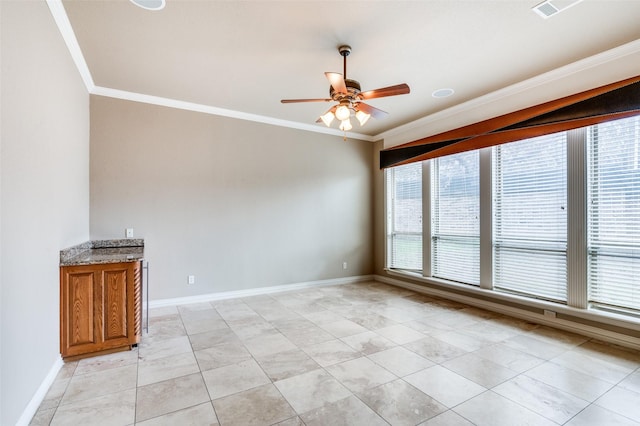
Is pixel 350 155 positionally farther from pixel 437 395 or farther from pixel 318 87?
pixel 437 395

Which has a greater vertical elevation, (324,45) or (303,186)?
(324,45)

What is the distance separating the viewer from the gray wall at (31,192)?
5.63 ft

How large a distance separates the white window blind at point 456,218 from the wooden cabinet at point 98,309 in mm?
4336

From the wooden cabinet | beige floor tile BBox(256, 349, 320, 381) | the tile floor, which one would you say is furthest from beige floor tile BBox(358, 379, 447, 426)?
the wooden cabinet

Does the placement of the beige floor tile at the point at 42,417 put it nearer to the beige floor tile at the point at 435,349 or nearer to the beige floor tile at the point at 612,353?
the beige floor tile at the point at 435,349

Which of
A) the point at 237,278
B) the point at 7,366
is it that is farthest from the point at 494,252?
the point at 7,366

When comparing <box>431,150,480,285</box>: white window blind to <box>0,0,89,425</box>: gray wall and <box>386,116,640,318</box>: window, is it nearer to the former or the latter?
<box>386,116,640,318</box>: window

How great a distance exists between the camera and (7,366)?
1696 mm

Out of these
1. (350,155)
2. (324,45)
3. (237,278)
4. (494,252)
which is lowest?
(237,278)

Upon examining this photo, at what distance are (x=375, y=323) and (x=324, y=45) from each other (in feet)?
10.5

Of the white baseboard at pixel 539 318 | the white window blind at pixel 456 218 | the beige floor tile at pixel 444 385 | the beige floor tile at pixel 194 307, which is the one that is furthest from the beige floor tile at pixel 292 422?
the white window blind at pixel 456 218

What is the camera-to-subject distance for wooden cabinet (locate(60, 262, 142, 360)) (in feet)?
9.00

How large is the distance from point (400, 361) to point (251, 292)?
2903 mm

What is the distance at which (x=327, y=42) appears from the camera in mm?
2881
